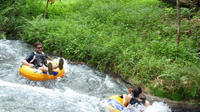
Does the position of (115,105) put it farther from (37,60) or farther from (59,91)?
(37,60)

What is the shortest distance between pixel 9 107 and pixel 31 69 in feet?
5.72

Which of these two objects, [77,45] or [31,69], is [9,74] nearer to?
[31,69]

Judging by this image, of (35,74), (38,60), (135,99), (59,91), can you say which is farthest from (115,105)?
(38,60)

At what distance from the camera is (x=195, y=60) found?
7.81 m

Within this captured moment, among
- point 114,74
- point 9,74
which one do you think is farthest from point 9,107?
point 114,74

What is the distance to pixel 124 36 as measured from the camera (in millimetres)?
9586

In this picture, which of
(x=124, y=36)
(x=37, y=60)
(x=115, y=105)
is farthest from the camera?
(x=124, y=36)

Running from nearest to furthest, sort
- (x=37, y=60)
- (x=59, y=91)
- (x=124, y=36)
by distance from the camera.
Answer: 1. (x=59, y=91)
2. (x=37, y=60)
3. (x=124, y=36)

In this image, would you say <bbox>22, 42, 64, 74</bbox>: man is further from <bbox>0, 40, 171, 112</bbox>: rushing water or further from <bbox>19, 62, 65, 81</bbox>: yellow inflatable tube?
<bbox>0, 40, 171, 112</bbox>: rushing water

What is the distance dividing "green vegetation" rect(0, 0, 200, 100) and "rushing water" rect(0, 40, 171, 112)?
0.57 metres

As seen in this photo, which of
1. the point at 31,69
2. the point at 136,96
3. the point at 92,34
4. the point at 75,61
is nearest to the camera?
the point at 136,96

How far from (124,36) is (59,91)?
3764 mm

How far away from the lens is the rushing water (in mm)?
6062

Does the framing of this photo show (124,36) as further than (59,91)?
Yes
